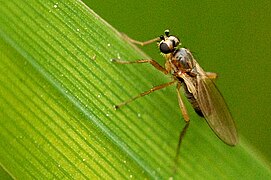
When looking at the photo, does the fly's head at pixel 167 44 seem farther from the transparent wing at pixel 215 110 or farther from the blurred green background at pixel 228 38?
the blurred green background at pixel 228 38

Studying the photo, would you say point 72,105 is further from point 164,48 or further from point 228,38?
point 228,38

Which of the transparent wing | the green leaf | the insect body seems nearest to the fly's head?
the insect body

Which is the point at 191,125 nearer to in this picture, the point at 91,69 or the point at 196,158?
the point at 196,158

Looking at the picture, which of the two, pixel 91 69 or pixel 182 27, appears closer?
pixel 91 69

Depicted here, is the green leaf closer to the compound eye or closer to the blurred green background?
the compound eye

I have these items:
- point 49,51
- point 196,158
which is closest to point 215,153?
point 196,158

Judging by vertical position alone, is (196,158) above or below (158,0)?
below

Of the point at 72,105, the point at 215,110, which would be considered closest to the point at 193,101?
the point at 215,110
